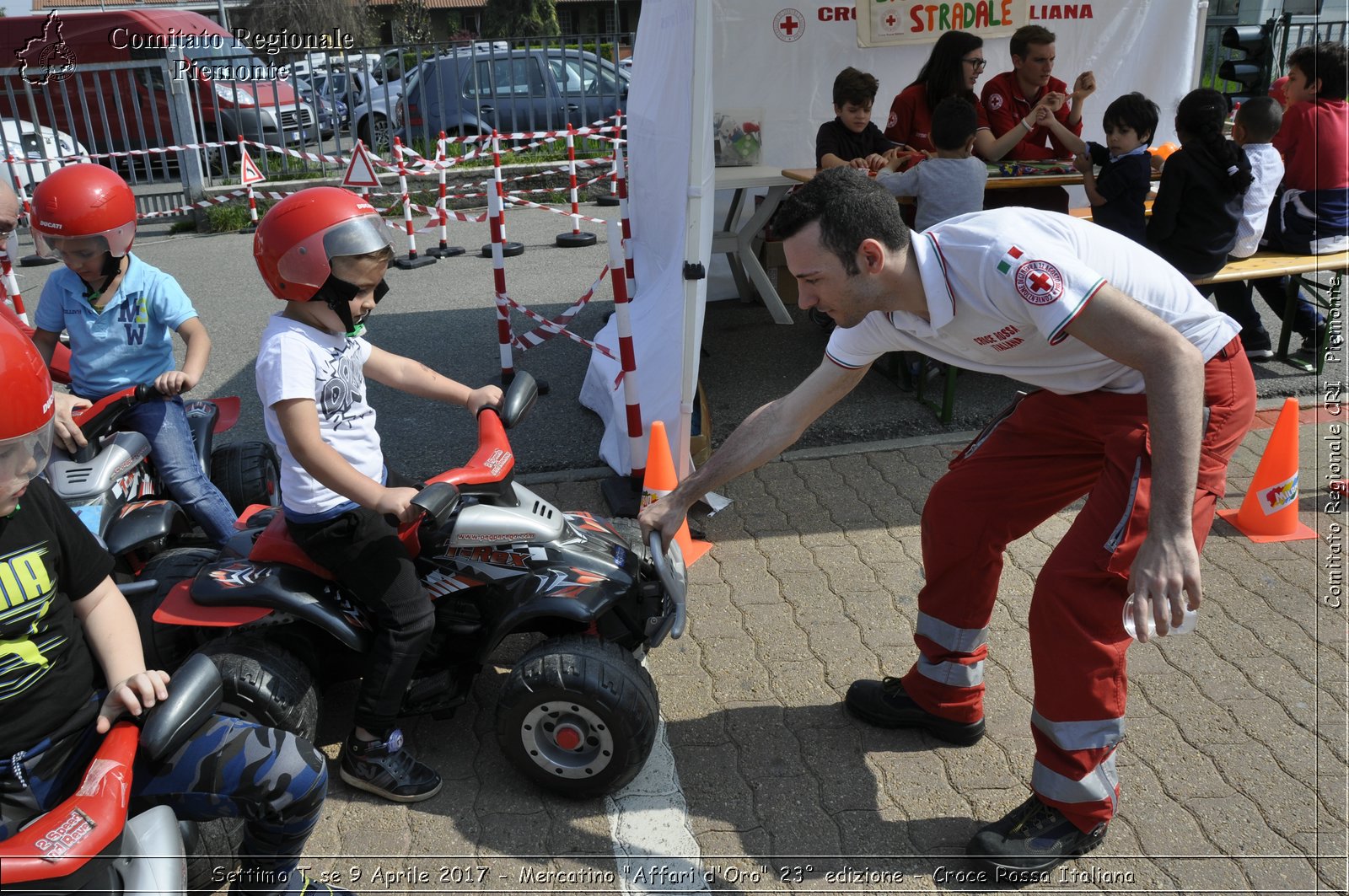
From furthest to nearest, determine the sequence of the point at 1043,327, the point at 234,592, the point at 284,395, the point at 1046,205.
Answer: the point at 1046,205
the point at 234,592
the point at 284,395
the point at 1043,327

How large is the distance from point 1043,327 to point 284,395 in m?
1.99

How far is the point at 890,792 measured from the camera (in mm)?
3100

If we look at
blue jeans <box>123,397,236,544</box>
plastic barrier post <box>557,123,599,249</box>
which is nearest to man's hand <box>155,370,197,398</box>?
blue jeans <box>123,397,236,544</box>

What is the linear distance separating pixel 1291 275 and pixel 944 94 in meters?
2.55

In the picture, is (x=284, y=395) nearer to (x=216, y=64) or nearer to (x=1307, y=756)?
(x=1307, y=756)

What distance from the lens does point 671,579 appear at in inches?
119

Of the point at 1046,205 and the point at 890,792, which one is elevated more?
the point at 1046,205

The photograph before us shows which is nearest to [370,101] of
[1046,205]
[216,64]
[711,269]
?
[216,64]

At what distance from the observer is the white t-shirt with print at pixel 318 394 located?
2748 millimetres

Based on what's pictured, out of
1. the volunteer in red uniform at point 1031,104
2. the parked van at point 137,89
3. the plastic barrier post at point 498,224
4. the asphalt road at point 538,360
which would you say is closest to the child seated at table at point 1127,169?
the volunteer in red uniform at point 1031,104

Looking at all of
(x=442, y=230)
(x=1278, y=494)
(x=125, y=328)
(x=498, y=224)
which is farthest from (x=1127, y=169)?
(x=442, y=230)

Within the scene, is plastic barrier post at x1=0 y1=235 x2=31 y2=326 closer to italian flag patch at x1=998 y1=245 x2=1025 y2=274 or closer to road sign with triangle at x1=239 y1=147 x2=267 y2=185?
road sign with triangle at x1=239 y1=147 x2=267 y2=185

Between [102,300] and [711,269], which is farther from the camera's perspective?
[711,269]

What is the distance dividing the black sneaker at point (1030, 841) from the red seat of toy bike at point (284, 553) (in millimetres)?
2073
